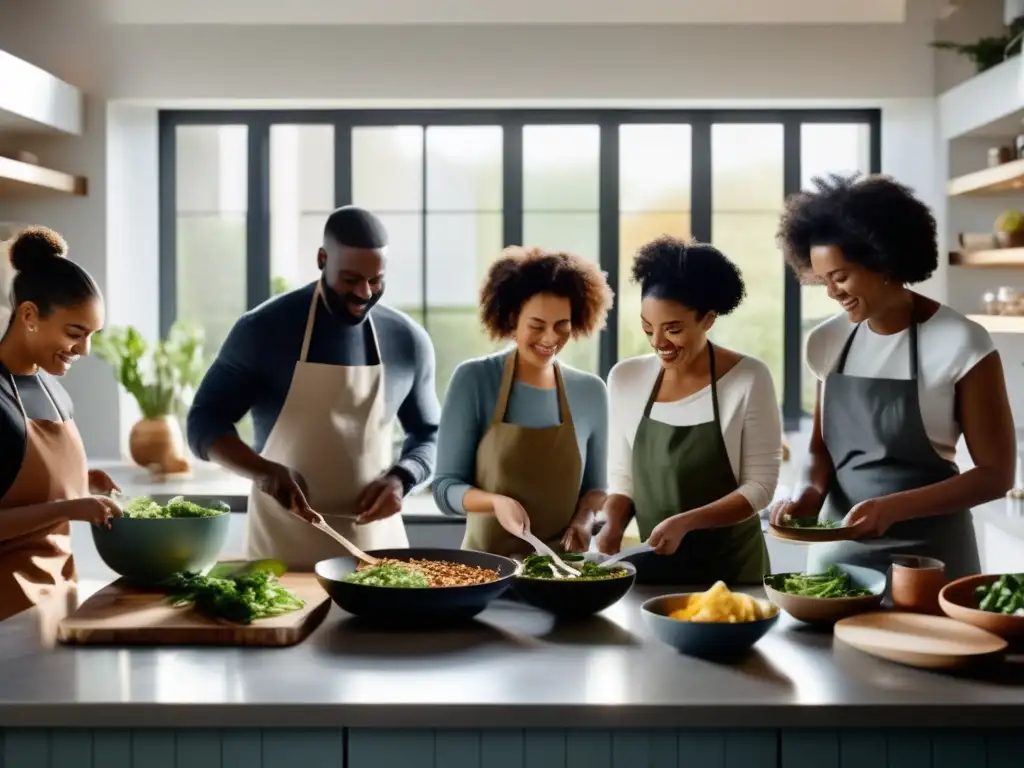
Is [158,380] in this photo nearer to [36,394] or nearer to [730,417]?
[36,394]

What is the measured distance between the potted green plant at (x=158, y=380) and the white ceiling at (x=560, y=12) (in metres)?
1.23

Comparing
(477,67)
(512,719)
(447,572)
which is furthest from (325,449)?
(477,67)

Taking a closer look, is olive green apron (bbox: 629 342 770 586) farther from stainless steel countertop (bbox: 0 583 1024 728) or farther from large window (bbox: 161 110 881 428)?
large window (bbox: 161 110 881 428)

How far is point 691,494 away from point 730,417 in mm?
185

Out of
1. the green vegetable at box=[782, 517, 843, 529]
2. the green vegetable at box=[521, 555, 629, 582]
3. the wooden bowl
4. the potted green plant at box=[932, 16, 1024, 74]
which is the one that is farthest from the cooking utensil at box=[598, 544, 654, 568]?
the potted green plant at box=[932, 16, 1024, 74]

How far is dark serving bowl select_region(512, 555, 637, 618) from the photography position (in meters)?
1.89

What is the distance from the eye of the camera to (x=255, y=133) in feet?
14.6

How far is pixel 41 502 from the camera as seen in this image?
7.19 ft

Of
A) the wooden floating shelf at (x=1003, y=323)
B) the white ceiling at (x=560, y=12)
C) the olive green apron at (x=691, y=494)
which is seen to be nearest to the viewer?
the olive green apron at (x=691, y=494)

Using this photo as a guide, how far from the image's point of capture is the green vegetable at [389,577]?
185 cm

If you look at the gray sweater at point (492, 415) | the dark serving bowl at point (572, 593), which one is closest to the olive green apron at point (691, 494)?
the gray sweater at point (492, 415)

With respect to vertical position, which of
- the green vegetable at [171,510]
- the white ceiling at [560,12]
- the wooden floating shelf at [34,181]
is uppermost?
the white ceiling at [560,12]

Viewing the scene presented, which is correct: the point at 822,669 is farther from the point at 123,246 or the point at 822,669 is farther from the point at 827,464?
the point at 123,246

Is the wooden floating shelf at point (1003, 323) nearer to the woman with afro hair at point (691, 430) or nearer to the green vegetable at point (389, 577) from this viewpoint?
the woman with afro hair at point (691, 430)
